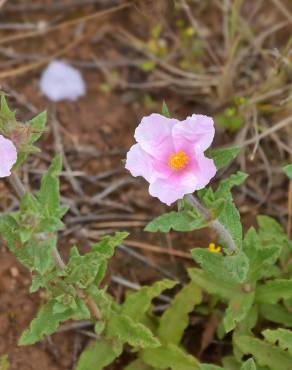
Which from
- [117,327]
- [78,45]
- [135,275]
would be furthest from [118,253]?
[78,45]

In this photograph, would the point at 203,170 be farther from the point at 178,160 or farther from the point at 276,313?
the point at 276,313

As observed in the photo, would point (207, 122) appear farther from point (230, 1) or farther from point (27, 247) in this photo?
point (230, 1)

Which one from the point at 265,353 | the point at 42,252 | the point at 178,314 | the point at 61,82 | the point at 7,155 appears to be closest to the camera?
the point at 7,155

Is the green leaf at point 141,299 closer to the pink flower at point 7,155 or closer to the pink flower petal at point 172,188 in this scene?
the pink flower petal at point 172,188

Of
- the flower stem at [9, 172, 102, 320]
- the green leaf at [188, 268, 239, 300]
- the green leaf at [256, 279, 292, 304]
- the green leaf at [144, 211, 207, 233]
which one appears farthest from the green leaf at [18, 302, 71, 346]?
the green leaf at [256, 279, 292, 304]

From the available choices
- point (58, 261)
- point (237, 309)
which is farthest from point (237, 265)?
point (58, 261)

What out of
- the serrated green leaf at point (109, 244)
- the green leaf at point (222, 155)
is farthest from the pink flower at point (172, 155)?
the serrated green leaf at point (109, 244)

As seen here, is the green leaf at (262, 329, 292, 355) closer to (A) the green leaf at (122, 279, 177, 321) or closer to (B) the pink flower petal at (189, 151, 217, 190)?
(A) the green leaf at (122, 279, 177, 321)
